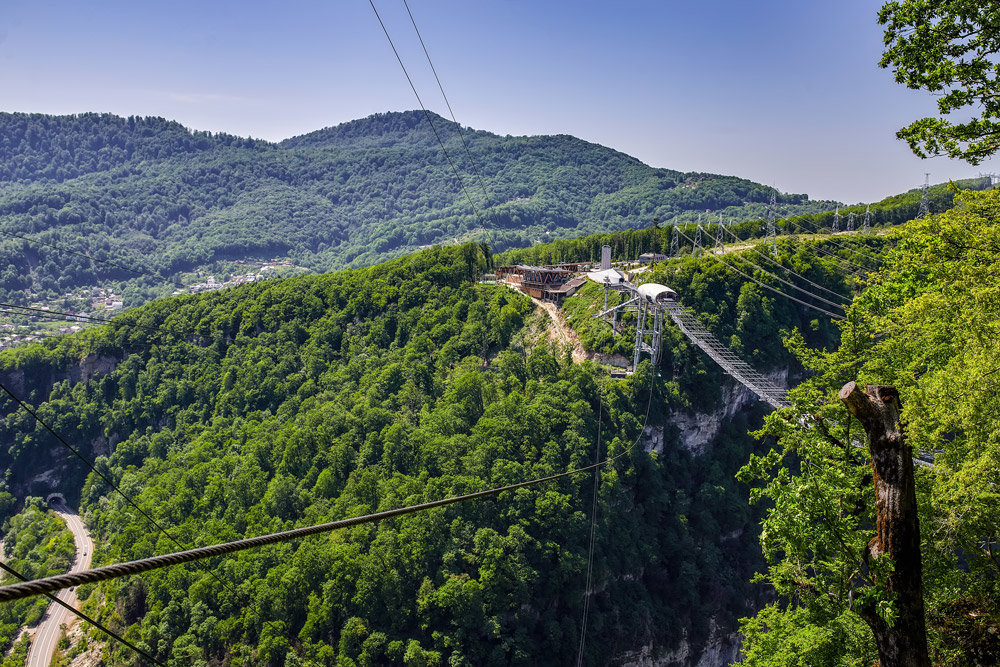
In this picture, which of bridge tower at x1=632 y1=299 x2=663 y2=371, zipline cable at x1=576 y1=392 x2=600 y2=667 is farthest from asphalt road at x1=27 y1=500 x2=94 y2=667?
bridge tower at x1=632 y1=299 x2=663 y2=371

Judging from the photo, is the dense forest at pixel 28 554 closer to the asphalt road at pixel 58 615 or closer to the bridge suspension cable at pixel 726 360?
the asphalt road at pixel 58 615

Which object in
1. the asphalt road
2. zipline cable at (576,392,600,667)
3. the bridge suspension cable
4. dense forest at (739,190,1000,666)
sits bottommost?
the asphalt road

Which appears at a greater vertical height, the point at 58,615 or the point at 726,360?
the point at 726,360

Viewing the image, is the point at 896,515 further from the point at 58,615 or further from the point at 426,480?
the point at 58,615

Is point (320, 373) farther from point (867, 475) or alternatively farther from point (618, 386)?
point (867, 475)

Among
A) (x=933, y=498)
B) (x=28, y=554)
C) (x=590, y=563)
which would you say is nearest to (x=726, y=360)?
(x=590, y=563)

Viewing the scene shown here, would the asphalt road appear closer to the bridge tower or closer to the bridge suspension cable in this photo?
the bridge tower
